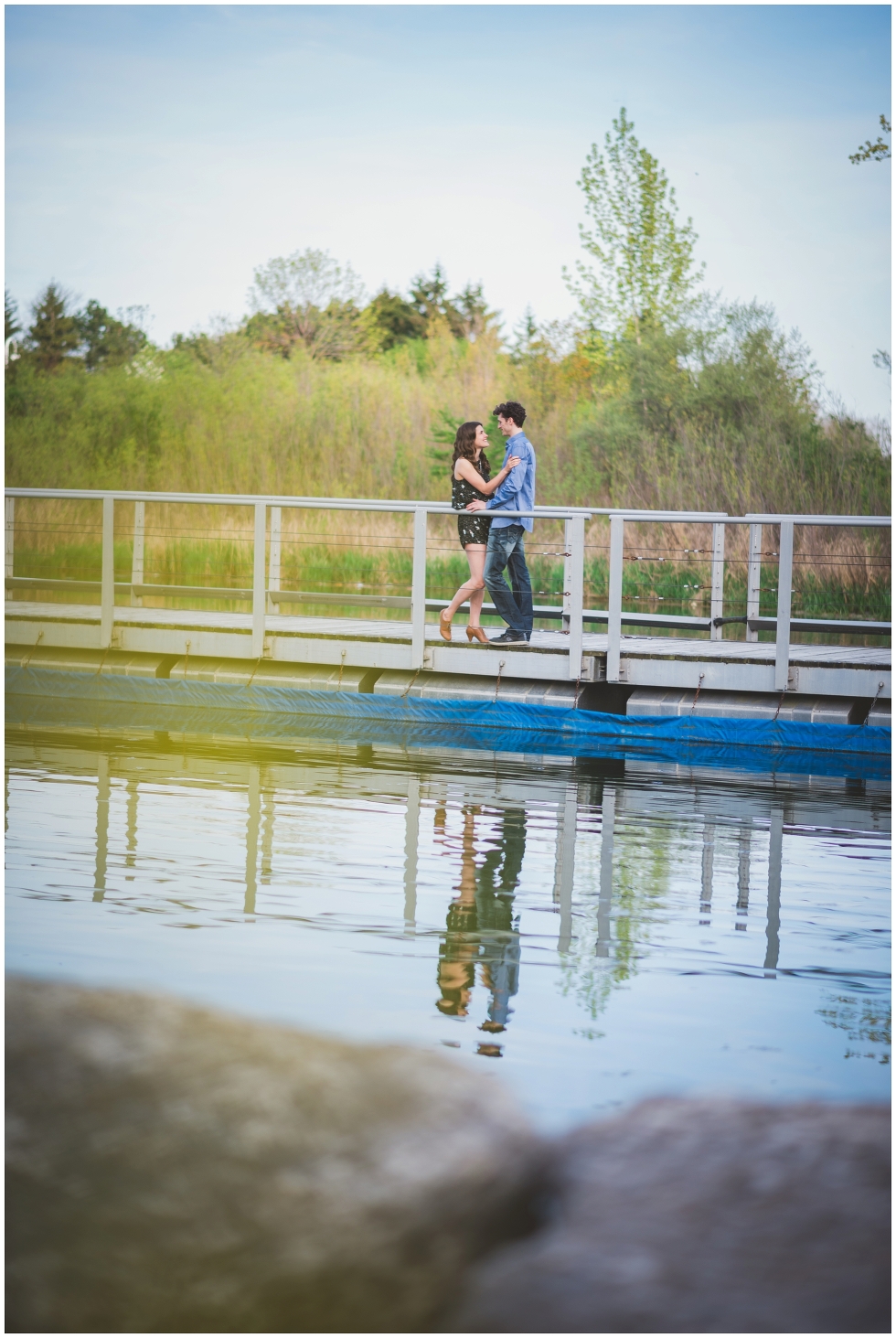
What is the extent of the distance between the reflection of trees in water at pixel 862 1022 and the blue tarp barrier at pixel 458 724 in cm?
465

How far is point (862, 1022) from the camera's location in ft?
13.9

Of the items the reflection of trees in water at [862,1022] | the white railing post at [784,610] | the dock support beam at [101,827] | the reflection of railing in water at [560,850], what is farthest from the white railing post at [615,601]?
the reflection of trees in water at [862,1022]

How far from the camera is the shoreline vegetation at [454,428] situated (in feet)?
62.0

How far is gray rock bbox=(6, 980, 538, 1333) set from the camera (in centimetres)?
266

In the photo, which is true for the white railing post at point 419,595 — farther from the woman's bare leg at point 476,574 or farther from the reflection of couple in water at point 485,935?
the reflection of couple in water at point 485,935

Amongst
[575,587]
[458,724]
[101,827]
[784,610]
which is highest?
[575,587]

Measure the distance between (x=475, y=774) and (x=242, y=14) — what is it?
22110 mm

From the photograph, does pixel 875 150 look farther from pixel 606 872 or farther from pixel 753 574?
pixel 606 872

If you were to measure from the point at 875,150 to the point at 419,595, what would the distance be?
44.9 ft

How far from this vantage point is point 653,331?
2380cm

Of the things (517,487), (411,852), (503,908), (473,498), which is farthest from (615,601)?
(503,908)

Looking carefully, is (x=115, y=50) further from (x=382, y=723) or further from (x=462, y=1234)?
(x=462, y=1234)

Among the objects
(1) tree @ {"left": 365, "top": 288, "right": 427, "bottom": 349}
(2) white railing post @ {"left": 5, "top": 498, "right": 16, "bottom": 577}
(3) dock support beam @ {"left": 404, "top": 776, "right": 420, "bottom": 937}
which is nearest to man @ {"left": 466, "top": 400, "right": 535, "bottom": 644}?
(3) dock support beam @ {"left": 404, "top": 776, "right": 420, "bottom": 937}

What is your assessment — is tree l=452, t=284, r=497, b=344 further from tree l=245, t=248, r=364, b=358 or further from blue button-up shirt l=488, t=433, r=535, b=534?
blue button-up shirt l=488, t=433, r=535, b=534
